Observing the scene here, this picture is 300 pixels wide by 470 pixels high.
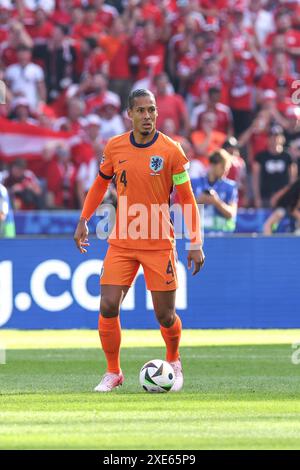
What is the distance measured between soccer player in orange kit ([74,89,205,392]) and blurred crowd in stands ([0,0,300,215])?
1019cm

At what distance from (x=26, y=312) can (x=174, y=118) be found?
6.04 metres

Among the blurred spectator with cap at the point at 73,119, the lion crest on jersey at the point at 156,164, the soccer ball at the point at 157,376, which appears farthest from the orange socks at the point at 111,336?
the blurred spectator with cap at the point at 73,119

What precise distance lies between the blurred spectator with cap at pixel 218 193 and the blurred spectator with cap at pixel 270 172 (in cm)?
308

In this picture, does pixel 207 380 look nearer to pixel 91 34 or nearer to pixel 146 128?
pixel 146 128

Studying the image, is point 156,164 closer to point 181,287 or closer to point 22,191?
point 181,287

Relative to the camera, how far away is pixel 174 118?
70.7 ft

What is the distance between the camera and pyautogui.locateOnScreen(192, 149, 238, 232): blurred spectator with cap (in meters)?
16.6

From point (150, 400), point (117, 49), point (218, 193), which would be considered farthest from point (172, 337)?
point (117, 49)

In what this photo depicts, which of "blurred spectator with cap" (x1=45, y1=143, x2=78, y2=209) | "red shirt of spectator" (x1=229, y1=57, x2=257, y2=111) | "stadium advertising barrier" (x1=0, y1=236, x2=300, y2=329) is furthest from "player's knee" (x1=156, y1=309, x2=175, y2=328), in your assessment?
"red shirt of spectator" (x1=229, y1=57, x2=257, y2=111)

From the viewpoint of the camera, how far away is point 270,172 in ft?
68.1

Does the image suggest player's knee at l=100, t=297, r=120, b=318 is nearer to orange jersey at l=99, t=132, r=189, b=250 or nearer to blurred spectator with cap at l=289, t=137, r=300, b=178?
orange jersey at l=99, t=132, r=189, b=250

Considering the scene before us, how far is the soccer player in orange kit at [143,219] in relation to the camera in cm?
1009

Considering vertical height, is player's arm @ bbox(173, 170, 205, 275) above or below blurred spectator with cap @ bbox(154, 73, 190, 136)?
below
